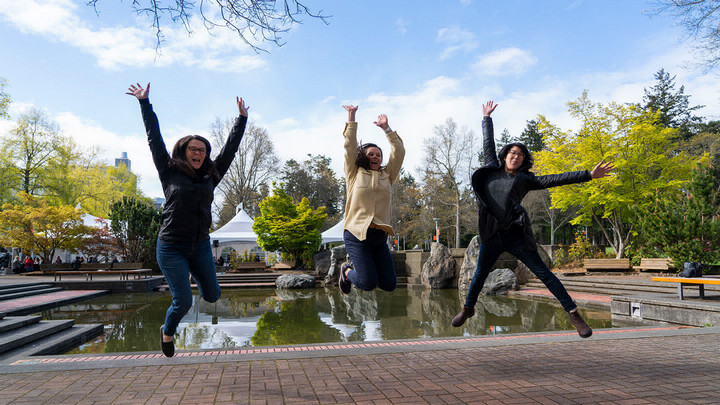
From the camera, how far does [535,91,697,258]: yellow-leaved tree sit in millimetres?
18844

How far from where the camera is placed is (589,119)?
20.6m

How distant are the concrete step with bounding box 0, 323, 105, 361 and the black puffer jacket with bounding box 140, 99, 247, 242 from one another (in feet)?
11.3

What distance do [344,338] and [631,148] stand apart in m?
17.3

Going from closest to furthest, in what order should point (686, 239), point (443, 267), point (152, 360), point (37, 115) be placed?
point (152, 360), point (686, 239), point (443, 267), point (37, 115)

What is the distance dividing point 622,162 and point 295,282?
558 inches

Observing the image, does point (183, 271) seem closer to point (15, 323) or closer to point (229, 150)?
point (229, 150)

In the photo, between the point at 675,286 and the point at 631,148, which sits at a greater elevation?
the point at 631,148

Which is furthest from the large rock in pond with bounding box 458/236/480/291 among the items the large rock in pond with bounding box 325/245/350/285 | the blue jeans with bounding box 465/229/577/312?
the blue jeans with bounding box 465/229/577/312

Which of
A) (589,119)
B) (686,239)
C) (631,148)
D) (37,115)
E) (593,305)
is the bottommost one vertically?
(593,305)

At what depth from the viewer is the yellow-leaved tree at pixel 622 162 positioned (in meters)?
18.8

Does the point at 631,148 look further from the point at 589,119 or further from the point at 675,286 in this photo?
the point at 675,286

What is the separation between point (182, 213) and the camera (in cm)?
353

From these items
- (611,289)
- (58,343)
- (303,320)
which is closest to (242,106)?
(58,343)

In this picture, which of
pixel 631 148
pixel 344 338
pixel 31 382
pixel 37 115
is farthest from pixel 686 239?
pixel 37 115
